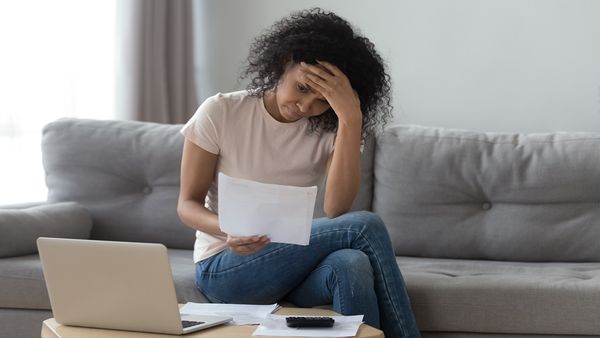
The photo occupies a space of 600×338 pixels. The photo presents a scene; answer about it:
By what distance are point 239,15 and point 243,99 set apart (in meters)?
1.50

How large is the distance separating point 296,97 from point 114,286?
2.26ft

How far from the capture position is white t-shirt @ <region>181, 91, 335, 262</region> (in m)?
2.31

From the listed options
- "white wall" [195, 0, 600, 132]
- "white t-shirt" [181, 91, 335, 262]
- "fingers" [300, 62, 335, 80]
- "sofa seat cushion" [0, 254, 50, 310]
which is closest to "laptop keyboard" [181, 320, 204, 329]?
"white t-shirt" [181, 91, 335, 262]

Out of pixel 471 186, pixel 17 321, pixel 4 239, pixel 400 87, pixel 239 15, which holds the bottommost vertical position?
pixel 17 321

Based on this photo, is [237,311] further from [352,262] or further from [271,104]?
[271,104]

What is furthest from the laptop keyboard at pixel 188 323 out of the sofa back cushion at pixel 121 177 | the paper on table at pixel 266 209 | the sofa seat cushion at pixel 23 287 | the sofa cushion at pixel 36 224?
the sofa back cushion at pixel 121 177

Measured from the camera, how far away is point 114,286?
1.77 m

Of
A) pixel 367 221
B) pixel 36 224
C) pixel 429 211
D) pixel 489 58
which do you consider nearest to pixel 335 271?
pixel 367 221

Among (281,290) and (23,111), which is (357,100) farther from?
(23,111)

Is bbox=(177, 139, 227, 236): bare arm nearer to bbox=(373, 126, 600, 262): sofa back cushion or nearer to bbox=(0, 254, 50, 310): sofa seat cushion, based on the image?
bbox=(0, 254, 50, 310): sofa seat cushion

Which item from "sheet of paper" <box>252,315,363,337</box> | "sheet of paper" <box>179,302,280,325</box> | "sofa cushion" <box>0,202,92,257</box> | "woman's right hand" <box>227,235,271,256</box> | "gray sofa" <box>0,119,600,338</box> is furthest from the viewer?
"sofa cushion" <box>0,202,92,257</box>

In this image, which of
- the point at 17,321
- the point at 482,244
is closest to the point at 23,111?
the point at 17,321

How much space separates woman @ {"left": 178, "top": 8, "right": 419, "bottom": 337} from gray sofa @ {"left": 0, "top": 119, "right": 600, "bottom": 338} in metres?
0.26

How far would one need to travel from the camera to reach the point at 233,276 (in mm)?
2184
